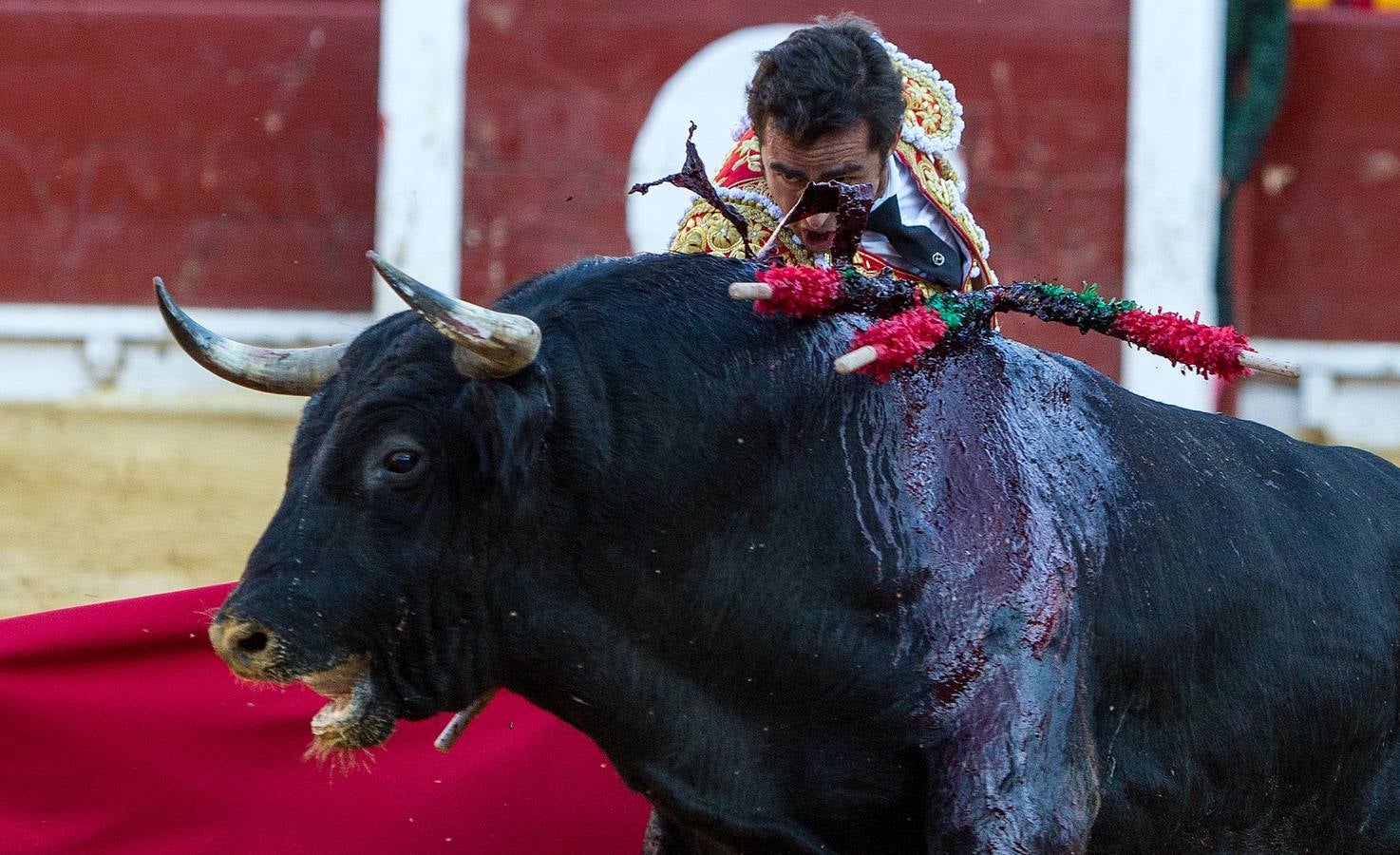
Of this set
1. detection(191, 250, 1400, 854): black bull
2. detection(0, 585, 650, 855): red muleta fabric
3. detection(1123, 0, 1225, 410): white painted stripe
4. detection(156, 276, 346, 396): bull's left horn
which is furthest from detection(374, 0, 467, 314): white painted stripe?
detection(191, 250, 1400, 854): black bull

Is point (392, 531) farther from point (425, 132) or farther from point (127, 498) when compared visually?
point (425, 132)

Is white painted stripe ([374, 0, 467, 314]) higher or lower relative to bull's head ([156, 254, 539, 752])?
higher

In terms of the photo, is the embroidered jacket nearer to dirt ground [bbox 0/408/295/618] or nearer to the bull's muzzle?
the bull's muzzle

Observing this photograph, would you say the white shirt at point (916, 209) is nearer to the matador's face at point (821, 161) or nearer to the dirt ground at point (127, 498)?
the matador's face at point (821, 161)

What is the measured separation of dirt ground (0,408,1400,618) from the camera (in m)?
5.72

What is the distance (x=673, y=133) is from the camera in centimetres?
793

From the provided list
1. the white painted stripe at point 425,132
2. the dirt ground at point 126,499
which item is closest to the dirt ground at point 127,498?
the dirt ground at point 126,499

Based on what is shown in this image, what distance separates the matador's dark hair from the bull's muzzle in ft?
3.34

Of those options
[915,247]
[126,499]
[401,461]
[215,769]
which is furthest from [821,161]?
[126,499]

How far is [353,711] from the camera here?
7.52 ft

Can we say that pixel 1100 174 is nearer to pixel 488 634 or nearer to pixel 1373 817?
pixel 1373 817

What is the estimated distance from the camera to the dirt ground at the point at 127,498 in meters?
5.72

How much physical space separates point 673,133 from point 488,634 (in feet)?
19.1

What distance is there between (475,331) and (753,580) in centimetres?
49
